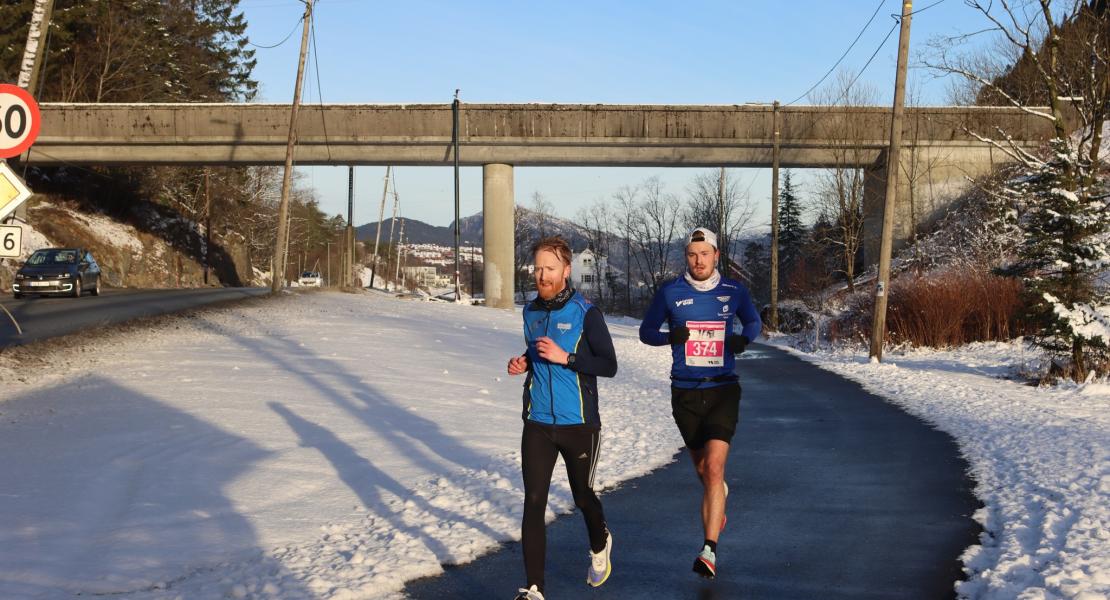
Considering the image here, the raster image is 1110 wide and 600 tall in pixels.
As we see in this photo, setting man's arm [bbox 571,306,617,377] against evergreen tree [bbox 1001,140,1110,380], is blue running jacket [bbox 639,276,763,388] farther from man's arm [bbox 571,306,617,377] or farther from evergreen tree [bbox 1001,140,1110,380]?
evergreen tree [bbox 1001,140,1110,380]

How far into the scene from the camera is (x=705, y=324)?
20.1 ft

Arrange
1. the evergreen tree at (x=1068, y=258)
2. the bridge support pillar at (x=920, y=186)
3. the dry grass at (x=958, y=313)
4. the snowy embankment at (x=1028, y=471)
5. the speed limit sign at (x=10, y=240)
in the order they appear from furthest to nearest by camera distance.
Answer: the bridge support pillar at (x=920, y=186)
the dry grass at (x=958, y=313)
the evergreen tree at (x=1068, y=258)
the speed limit sign at (x=10, y=240)
the snowy embankment at (x=1028, y=471)

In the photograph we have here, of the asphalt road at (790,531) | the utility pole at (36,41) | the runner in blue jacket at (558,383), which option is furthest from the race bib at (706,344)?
the utility pole at (36,41)

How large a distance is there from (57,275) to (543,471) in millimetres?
27711

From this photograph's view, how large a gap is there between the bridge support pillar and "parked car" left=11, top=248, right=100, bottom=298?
33.5 meters

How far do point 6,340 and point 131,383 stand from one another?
444 centimetres

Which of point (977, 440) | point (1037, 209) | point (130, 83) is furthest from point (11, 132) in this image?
point (130, 83)

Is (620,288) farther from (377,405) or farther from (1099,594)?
(1099,594)

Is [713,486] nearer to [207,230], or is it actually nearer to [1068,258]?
[1068,258]

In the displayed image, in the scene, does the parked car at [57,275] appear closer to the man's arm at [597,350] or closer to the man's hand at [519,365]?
the man's hand at [519,365]

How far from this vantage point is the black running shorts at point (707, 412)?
19.7 ft

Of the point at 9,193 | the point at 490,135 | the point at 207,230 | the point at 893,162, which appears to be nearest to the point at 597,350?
the point at 9,193

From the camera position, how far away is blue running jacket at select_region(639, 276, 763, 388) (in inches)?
240

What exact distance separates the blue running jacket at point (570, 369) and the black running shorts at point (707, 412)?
3.36 feet
